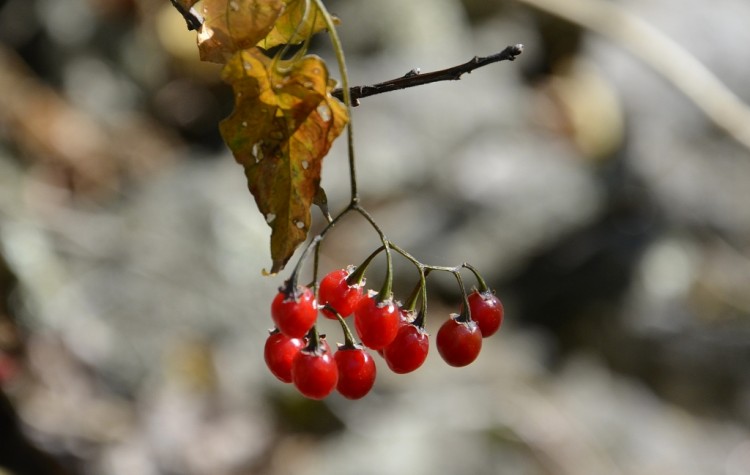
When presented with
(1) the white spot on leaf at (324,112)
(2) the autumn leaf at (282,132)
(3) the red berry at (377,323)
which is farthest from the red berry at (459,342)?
(1) the white spot on leaf at (324,112)

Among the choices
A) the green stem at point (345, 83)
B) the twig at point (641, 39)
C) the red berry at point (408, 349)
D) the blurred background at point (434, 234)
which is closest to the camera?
the green stem at point (345, 83)

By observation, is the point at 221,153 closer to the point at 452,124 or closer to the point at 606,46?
the point at 452,124

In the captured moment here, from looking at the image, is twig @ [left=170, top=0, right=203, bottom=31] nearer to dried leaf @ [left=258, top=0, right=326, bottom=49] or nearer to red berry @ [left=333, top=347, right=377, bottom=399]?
dried leaf @ [left=258, top=0, right=326, bottom=49]

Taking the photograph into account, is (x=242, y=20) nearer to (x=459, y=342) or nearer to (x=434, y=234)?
(x=459, y=342)

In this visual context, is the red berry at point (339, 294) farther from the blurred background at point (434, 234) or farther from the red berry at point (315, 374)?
the blurred background at point (434, 234)

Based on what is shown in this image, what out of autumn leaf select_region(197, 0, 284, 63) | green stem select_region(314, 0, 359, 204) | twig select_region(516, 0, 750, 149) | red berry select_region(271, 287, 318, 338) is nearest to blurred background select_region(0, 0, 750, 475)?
twig select_region(516, 0, 750, 149)

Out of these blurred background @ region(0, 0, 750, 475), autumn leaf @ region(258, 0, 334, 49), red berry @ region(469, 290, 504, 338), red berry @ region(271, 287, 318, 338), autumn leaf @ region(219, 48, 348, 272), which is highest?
autumn leaf @ region(258, 0, 334, 49)

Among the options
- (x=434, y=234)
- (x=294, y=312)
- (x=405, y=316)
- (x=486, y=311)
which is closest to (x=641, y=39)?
(x=434, y=234)
